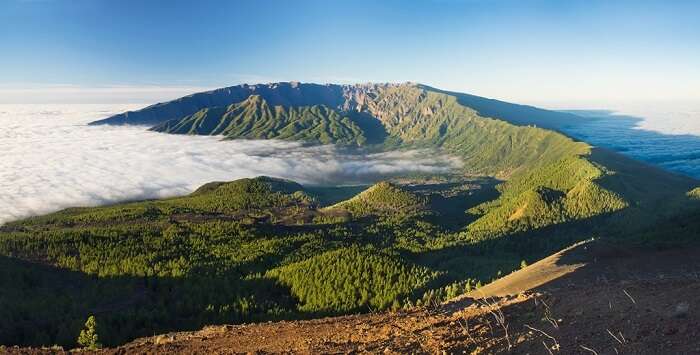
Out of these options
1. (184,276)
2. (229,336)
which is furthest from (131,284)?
(229,336)

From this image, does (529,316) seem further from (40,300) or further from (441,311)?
(40,300)

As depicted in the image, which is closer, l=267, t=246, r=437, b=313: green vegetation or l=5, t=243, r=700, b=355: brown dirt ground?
l=5, t=243, r=700, b=355: brown dirt ground

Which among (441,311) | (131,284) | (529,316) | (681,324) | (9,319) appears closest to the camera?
(681,324)

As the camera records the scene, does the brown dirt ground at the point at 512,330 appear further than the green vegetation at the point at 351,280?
No

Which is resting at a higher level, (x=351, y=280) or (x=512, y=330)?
(x=512, y=330)

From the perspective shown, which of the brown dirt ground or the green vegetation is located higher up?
the brown dirt ground

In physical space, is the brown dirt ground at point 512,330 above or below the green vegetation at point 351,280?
above

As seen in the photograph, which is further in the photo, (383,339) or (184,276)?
(184,276)

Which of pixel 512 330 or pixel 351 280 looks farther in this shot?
pixel 351 280
